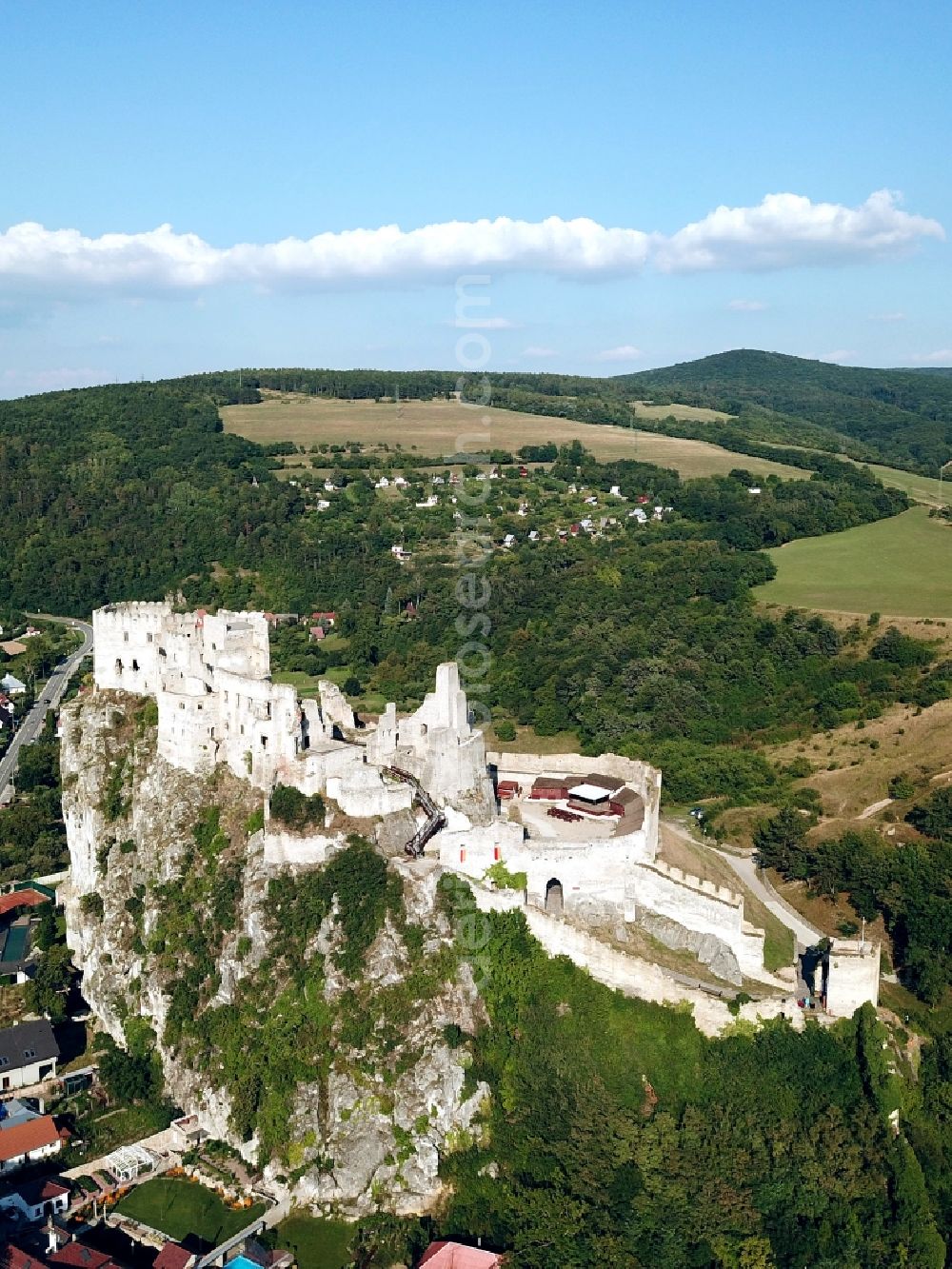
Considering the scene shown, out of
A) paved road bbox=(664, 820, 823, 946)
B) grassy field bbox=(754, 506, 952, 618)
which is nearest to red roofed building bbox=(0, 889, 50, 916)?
paved road bbox=(664, 820, 823, 946)

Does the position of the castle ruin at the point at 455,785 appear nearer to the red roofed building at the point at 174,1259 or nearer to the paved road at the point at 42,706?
the red roofed building at the point at 174,1259

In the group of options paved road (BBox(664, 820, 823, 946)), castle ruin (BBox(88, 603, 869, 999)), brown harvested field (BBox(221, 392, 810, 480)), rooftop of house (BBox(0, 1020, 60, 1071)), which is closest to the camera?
Result: castle ruin (BBox(88, 603, 869, 999))

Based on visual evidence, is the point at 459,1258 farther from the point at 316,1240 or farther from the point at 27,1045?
the point at 27,1045

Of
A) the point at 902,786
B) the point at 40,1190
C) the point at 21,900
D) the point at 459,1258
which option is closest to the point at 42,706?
the point at 21,900

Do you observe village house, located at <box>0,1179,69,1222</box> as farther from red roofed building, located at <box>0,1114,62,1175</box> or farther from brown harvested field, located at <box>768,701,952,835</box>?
brown harvested field, located at <box>768,701,952,835</box>

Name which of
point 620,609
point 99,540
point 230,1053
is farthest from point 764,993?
point 99,540

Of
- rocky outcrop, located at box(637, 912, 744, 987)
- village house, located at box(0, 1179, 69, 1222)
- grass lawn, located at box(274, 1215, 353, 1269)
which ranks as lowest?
grass lawn, located at box(274, 1215, 353, 1269)
